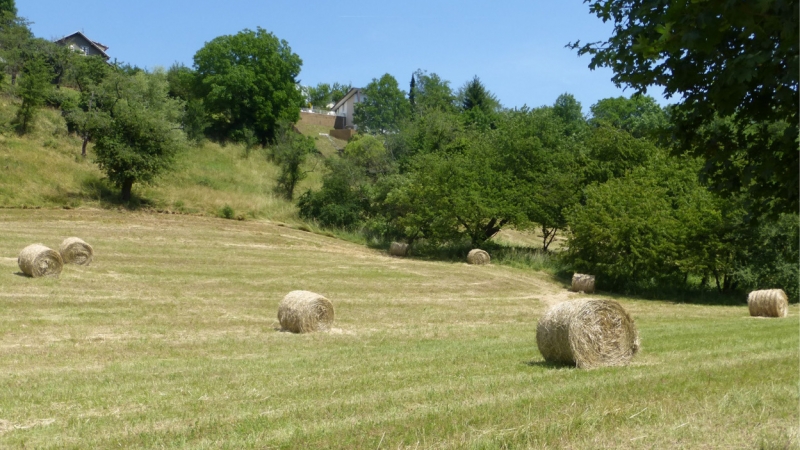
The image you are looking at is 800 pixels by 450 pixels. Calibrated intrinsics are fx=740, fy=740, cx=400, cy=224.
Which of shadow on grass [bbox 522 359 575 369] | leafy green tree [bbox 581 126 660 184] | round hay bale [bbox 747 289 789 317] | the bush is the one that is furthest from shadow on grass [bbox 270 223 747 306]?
shadow on grass [bbox 522 359 575 369]

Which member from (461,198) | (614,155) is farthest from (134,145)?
(614,155)

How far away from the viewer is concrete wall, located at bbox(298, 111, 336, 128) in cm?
10744

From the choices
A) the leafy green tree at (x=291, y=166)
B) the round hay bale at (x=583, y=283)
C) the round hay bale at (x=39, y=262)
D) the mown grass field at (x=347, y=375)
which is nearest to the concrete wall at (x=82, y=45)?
the leafy green tree at (x=291, y=166)

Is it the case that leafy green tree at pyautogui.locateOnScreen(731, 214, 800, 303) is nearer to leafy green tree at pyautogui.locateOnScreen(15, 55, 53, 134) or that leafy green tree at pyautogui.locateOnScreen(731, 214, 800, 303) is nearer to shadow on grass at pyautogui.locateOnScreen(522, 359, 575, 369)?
shadow on grass at pyautogui.locateOnScreen(522, 359, 575, 369)

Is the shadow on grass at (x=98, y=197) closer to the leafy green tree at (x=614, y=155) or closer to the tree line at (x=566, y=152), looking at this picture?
the tree line at (x=566, y=152)

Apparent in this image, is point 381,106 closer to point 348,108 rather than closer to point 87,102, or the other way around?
point 348,108

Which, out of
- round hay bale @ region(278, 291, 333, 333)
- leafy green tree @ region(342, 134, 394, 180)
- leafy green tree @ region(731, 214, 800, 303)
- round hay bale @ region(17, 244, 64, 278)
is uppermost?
leafy green tree @ region(342, 134, 394, 180)

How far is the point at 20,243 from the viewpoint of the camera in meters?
31.2

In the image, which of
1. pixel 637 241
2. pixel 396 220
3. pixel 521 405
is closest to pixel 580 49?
pixel 521 405

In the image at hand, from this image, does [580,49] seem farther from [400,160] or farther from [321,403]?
[400,160]

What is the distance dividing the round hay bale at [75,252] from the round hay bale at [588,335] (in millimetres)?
21171

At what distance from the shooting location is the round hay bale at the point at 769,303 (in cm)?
2530

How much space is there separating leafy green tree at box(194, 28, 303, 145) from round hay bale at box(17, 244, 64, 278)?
162 ft

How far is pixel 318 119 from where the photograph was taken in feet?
362
